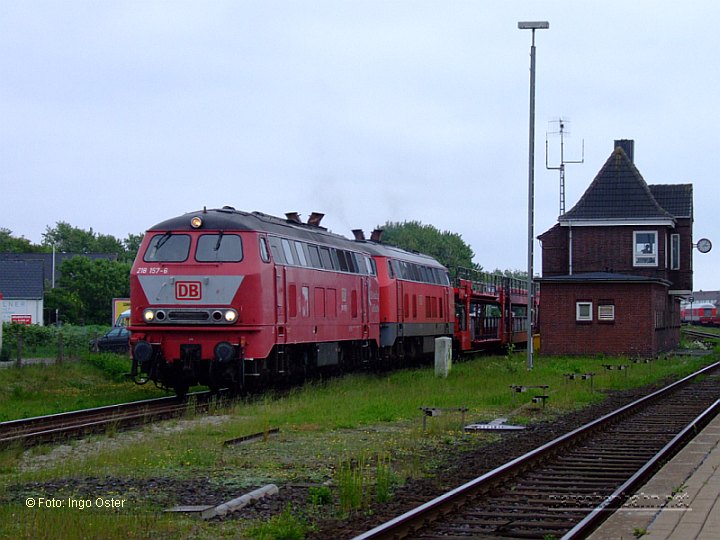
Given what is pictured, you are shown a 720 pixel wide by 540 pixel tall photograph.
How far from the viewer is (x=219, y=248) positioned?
20125 millimetres

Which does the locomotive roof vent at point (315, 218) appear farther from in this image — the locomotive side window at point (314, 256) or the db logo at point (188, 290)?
the db logo at point (188, 290)

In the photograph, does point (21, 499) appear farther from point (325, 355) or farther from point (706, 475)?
point (325, 355)

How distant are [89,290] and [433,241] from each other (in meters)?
45.0

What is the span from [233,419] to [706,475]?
343 inches

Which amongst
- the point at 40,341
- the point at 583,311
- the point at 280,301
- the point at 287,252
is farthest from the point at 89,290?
the point at 280,301

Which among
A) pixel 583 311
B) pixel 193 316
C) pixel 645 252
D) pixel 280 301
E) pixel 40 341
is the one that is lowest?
pixel 40 341

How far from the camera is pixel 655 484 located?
1080cm

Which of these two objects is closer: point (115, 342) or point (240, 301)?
point (240, 301)

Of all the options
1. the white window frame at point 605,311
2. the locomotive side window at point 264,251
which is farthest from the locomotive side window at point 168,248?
the white window frame at point 605,311

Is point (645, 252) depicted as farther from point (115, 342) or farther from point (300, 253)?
point (300, 253)

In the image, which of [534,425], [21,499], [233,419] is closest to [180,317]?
[233,419]

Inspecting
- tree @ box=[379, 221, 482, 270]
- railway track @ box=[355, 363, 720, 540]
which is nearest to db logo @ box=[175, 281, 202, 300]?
railway track @ box=[355, 363, 720, 540]

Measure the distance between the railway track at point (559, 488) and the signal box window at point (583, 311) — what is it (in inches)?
860

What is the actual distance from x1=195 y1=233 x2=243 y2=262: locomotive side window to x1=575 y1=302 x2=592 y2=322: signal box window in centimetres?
2226
